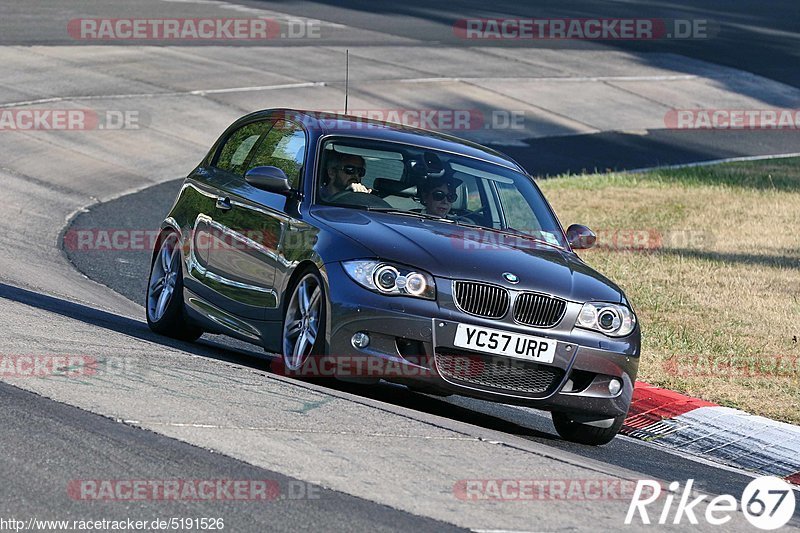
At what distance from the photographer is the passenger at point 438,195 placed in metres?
9.18

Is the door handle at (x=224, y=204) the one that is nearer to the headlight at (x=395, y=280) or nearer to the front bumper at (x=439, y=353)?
the front bumper at (x=439, y=353)

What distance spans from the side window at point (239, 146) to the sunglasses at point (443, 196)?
1.54 metres

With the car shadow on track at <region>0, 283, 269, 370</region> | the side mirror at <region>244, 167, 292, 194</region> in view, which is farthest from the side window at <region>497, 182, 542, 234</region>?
the car shadow on track at <region>0, 283, 269, 370</region>

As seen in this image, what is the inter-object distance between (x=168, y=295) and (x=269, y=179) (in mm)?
1852

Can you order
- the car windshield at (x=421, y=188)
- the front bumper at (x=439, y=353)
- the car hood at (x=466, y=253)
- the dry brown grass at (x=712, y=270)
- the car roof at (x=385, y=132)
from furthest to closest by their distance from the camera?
the dry brown grass at (x=712, y=270) → the car roof at (x=385, y=132) → the car windshield at (x=421, y=188) → the car hood at (x=466, y=253) → the front bumper at (x=439, y=353)

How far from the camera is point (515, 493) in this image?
20.9 feet

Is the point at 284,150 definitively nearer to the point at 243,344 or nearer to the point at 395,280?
the point at 395,280

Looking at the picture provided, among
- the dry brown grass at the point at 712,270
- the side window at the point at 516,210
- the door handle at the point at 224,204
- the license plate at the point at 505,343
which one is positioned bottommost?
the dry brown grass at the point at 712,270

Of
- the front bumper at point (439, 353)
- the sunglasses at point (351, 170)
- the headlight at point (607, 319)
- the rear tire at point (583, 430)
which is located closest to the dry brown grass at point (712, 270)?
the rear tire at point (583, 430)

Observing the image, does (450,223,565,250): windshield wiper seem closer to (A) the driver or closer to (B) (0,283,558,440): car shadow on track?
(A) the driver

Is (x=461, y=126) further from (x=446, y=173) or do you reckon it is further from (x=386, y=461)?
(x=386, y=461)

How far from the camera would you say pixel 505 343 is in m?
8.09

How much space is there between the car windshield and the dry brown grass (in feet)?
6.70

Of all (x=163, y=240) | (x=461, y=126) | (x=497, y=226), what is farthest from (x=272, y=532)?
(x=461, y=126)
